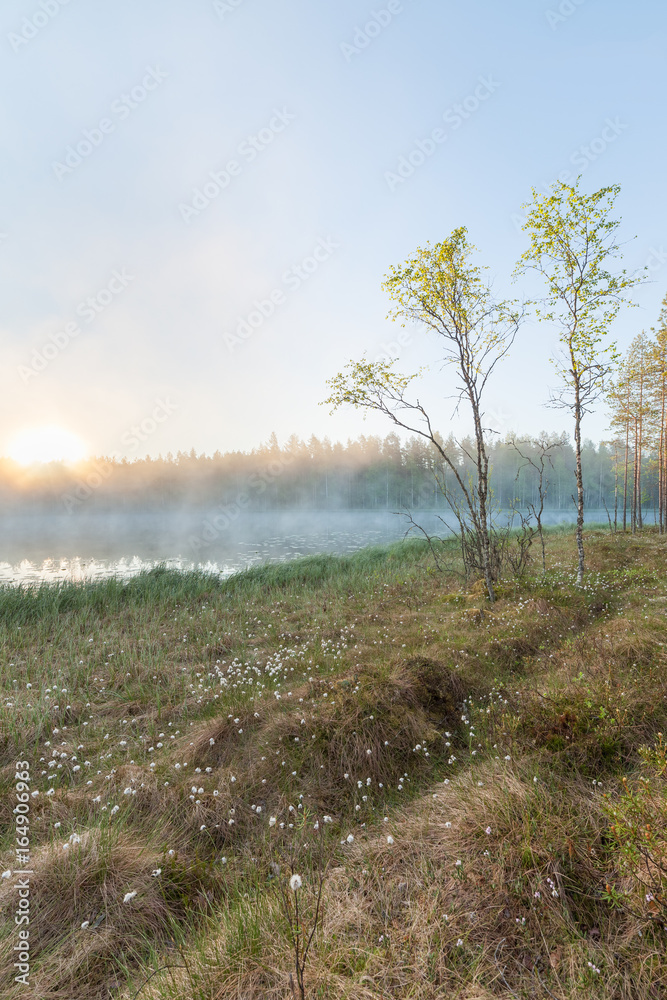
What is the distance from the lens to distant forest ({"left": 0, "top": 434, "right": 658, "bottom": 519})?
94125 mm

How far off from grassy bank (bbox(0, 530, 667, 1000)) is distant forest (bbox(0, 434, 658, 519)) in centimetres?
8334

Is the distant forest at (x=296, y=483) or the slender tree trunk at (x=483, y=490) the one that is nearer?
the slender tree trunk at (x=483, y=490)

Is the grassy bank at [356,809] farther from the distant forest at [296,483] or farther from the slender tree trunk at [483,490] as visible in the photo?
the distant forest at [296,483]

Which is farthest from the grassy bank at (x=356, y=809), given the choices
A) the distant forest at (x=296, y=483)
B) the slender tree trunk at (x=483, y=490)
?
the distant forest at (x=296, y=483)

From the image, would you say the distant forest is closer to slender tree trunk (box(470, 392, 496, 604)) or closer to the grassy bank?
slender tree trunk (box(470, 392, 496, 604))

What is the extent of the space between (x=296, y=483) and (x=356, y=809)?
98.4m

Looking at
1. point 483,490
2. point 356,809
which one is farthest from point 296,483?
point 356,809

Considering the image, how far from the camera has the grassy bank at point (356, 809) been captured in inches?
88.6

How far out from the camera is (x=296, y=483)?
101688mm

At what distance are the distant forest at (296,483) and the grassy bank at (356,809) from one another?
8334 cm

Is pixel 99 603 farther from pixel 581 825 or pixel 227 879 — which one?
pixel 581 825

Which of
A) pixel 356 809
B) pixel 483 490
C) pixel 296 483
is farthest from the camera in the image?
pixel 296 483

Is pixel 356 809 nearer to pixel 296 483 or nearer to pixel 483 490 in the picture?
pixel 483 490

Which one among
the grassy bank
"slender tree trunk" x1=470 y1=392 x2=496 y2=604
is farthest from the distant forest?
the grassy bank
